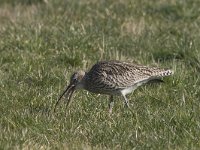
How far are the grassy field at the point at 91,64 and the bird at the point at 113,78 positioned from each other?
0.20 m

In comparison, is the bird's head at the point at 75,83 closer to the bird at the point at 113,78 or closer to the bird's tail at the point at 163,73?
the bird at the point at 113,78

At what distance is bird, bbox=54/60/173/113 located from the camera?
873 centimetres

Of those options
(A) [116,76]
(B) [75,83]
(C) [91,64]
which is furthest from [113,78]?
(C) [91,64]

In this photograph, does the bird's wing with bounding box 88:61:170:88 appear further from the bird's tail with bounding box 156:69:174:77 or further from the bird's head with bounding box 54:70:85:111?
the bird's head with bounding box 54:70:85:111

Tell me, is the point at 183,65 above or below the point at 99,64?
below

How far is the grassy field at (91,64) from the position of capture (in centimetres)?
762

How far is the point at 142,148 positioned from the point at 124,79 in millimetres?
1639

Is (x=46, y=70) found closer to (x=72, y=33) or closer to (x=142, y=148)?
(x=72, y=33)

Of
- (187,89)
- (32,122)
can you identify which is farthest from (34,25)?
(32,122)

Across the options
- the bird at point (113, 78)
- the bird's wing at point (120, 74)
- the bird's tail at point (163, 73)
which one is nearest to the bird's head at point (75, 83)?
the bird at point (113, 78)

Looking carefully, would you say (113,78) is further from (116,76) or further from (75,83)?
(75,83)

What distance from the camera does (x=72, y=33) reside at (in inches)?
464

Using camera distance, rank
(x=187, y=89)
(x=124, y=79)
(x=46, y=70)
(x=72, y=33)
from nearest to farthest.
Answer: (x=124, y=79) < (x=187, y=89) < (x=46, y=70) < (x=72, y=33)

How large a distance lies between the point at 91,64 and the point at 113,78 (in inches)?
88.7
